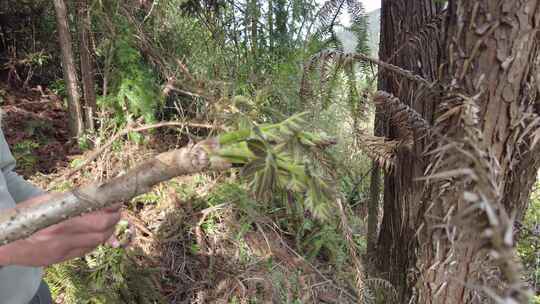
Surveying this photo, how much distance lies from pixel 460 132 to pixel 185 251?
253 centimetres

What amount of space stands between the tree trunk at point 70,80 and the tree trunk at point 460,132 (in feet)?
11.3

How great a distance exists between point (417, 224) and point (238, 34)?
3.39 metres

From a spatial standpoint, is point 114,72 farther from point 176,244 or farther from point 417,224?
point 417,224

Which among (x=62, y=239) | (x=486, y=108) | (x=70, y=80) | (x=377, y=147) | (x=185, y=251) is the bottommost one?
(x=185, y=251)

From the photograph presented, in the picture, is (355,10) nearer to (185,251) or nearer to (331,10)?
(331,10)

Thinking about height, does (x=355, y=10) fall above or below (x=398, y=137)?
above

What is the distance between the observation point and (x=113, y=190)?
2.45 ft

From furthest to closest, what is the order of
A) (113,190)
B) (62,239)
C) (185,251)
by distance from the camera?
(185,251), (62,239), (113,190)

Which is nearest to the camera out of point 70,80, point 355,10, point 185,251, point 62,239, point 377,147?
point 62,239

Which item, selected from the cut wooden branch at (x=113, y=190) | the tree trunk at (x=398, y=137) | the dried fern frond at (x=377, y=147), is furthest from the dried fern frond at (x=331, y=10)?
the cut wooden branch at (x=113, y=190)

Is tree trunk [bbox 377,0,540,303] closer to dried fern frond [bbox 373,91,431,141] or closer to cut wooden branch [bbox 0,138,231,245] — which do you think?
dried fern frond [bbox 373,91,431,141]

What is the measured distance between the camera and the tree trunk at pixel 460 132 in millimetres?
800

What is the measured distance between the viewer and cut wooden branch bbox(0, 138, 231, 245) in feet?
2.24

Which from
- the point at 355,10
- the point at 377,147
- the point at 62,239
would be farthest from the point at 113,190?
the point at 355,10
